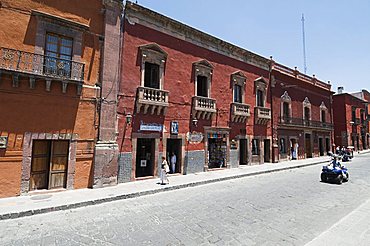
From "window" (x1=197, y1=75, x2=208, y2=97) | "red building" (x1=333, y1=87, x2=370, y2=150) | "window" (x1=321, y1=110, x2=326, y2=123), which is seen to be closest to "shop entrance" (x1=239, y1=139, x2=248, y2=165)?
"window" (x1=197, y1=75, x2=208, y2=97)

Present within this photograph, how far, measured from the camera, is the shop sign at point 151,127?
12476 millimetres

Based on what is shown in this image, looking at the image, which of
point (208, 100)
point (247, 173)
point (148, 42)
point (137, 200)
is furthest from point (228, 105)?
point (137, 200)

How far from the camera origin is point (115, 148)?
11258 mm

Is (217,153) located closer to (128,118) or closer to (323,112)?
(128,118)

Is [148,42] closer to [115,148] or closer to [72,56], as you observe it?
[72,56]

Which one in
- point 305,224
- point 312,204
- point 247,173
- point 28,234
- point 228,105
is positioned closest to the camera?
point 28,234

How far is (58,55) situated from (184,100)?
23.6 feet

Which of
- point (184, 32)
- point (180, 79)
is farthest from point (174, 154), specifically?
point (184, 32)

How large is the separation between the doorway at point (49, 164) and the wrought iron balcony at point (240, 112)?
37.3 feet

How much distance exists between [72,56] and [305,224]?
35.4ft

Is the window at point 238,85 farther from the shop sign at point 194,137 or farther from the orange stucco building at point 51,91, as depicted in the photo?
the orange stucco building at point 51,91

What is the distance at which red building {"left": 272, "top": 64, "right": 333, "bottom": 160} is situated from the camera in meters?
22.0

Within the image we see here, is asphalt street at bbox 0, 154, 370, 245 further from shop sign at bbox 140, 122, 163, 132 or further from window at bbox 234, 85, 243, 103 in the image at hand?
window at bbox 234, 85, 243, 103

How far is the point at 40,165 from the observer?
9.73 m
